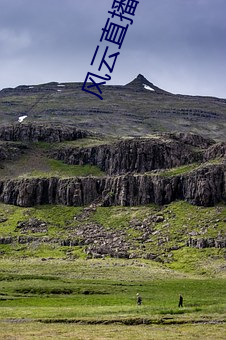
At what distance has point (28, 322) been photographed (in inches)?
1996

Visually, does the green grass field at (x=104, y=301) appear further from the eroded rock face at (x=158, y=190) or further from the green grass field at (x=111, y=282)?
the eroded rock face at (x=158, y=190)

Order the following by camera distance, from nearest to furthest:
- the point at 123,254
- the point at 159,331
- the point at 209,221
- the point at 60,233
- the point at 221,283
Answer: the point at 159,331
the point at 221,283
the point at 123,254
the point at 209,221
the point at 60,233

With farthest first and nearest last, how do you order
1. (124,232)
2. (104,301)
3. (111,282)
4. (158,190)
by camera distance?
A: (158,190), (124,232), (111,282), (104,301)

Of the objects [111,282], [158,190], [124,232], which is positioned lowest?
[111,282]

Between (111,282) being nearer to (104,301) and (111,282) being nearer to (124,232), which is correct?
(104,301)

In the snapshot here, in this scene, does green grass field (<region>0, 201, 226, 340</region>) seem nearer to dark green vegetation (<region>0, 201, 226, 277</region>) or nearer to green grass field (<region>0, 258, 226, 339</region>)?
green grass field (<region>0, 258, 226, 339</region>)

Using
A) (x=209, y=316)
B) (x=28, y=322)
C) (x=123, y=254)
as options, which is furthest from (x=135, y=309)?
(x=123, y=254)

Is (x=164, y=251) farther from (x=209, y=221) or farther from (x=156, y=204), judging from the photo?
(x=156, y=204)

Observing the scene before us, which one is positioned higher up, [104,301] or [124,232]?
[124,232]

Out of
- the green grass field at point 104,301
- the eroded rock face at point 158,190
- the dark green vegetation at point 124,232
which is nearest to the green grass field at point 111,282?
the green grass field at point 104,301

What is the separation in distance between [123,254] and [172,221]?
3072 cm

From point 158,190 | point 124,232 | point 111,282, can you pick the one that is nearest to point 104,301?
point 111,282

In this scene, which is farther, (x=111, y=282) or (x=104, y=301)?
(x=111, y=282)

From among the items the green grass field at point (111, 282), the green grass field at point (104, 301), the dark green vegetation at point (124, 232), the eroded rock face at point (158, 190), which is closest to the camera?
the green grass field at point (104, 301)
